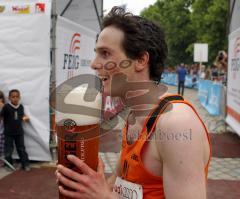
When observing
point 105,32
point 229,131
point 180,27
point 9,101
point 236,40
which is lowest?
point 229,131

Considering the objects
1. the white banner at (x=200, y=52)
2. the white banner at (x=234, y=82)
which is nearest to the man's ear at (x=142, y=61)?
the white banner at (x=234, y=82)

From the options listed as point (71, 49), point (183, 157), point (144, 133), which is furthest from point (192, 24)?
point (183, 157)

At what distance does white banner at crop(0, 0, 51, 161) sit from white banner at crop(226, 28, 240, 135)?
398 cm

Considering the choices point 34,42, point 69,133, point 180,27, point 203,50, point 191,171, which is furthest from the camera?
point 180,27

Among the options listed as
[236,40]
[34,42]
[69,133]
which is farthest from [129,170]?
[236,40]

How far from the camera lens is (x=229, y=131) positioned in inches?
398

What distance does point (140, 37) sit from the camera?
161cm

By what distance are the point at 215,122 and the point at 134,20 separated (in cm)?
1051

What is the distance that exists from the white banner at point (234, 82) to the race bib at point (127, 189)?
6375 millimetres

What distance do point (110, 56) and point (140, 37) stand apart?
16cm

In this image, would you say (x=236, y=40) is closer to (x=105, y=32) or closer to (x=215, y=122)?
(x=215, y=122)

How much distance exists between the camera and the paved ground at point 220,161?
5.36 m

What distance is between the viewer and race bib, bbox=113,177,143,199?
1590mm

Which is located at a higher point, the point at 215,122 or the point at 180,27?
the point at 180,27
